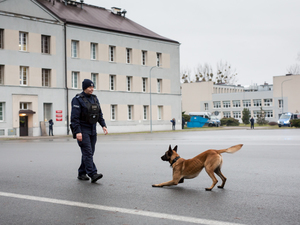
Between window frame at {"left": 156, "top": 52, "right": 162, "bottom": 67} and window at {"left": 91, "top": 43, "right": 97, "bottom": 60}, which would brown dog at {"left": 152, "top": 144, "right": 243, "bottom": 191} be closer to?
window at {"left": 91, "top": 43, "right": 97, "bottom": 60}

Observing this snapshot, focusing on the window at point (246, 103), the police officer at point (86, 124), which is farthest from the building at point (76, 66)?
the window at point (246, 103)

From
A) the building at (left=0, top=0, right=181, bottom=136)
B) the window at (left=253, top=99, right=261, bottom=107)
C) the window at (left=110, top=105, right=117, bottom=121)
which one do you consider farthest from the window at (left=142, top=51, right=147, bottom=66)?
the window at (left=253, top=99, right=261, bottom=107)

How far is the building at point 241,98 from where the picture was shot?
3750 inches

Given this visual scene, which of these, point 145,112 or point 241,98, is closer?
point 145,112

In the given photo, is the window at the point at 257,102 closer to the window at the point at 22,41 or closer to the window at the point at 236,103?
the window at the point at 236,103

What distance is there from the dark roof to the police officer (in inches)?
1473

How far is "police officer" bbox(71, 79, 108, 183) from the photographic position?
27.1 feet

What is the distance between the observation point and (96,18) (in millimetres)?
51375

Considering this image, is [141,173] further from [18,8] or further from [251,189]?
[18,8]

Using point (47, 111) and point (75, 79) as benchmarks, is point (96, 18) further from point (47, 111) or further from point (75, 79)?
point (47, 111)

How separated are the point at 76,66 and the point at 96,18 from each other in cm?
826

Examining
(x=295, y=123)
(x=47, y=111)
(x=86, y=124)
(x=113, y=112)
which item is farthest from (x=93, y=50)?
(x=86, y=124)

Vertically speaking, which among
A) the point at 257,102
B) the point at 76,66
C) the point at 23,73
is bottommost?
the point at 257,102

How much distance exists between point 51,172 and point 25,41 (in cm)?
3468
